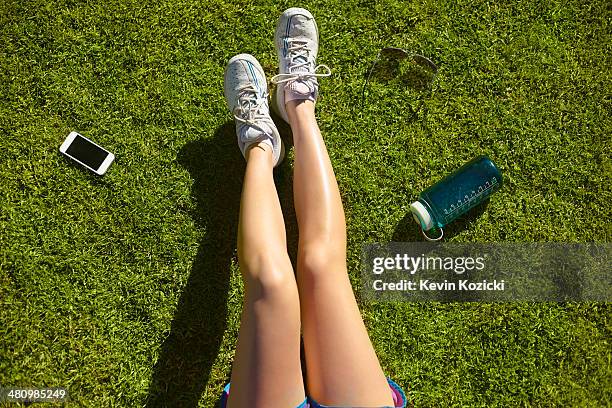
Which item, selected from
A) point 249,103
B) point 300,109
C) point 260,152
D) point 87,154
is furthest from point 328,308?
point 87,154

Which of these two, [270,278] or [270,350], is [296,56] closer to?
[270,278]

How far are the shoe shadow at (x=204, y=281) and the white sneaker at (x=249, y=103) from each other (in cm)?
20

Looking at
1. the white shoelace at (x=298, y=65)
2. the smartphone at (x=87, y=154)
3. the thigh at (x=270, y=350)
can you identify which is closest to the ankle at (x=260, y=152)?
the white shoelace at (x=298, y=65)

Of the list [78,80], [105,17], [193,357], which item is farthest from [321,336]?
[105,17]

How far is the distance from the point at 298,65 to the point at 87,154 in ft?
3.51

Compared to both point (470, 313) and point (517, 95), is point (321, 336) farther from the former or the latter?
point (517, 95)

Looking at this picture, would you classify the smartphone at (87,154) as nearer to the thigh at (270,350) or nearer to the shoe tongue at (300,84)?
the shoe tongue at (300,84)

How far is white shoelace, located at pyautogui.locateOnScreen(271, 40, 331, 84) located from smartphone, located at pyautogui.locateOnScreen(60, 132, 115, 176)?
87 cm

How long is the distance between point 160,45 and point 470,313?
6.51 ft

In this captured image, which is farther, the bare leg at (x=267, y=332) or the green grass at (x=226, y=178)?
the green grass at (x=226, y=178)

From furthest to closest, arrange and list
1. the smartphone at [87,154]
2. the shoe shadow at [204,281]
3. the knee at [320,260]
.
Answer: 1. the smartphone at [87,154]
2. the shoe shadow at [204,281]
3. the knee at [320,260]

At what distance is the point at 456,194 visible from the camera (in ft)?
7.89

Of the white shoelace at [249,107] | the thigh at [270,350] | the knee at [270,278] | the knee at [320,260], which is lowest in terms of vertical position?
the thigh at [270,350]

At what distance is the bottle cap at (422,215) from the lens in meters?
2.38
